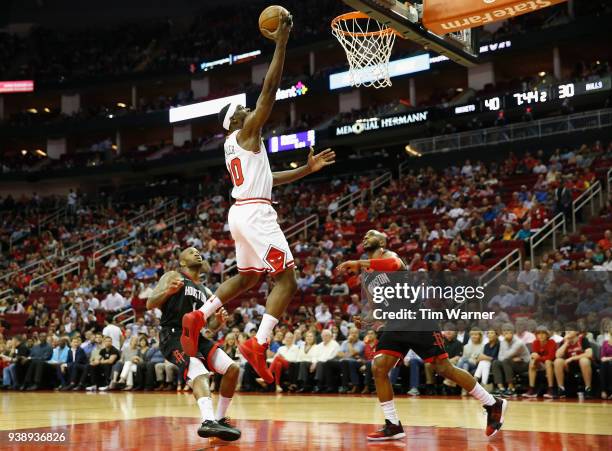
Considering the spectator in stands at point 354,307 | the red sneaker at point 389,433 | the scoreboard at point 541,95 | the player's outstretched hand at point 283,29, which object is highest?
the scoreboard at point 541,95

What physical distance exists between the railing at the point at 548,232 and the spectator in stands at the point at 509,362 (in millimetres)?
4756

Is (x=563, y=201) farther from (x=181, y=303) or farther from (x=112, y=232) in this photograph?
(x=112, y=232)

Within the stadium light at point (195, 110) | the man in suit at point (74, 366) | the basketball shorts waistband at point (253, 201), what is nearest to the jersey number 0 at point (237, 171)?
the basketball shorts waistband at point (253, 201)

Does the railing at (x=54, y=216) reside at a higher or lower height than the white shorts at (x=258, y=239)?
higher

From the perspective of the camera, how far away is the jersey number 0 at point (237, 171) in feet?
22.0

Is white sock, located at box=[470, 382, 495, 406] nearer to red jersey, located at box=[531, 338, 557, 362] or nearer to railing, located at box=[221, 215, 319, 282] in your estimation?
red jersey, located at box=[531, 338, 557, 362]

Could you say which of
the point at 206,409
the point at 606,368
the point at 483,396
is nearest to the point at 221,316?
the point at 206,409

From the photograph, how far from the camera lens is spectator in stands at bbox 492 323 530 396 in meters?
13.7

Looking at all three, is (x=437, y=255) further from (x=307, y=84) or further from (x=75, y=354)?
(x=307, y=84)

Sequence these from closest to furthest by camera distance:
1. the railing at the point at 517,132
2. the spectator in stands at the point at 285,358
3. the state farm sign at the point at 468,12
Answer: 1. the state farm sign at the point at 468,12
2. the spectator in stands at the point at 285,358
3. the railing at the point at 517,132

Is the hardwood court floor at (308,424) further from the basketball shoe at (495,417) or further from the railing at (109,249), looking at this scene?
the railing at (109,249)

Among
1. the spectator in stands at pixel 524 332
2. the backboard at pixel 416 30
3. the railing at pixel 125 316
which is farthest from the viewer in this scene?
the railing at pixel 125 316

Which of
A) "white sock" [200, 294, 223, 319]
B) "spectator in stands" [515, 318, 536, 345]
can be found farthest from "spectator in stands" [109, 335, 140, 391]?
"white sock" [200, 294, 223, 319]

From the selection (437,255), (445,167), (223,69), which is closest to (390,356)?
(437,255)
